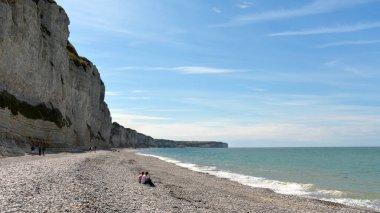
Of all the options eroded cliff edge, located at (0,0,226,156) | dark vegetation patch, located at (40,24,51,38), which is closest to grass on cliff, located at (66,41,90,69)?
eroded cliff edge, located at (0,0,226,156)

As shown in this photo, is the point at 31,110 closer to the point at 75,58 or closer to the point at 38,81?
the point at 38,81

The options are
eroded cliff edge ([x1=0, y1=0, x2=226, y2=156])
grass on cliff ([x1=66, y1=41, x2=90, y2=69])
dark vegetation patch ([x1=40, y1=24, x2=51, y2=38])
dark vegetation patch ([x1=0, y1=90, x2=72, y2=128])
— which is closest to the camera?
dark vegetation patch ([x1=0, y1=90, x2=72, y2=128])

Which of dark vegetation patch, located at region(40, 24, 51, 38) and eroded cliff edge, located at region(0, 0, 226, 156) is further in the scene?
dark vegetation patch, located at region(40, 24, 51, 38)

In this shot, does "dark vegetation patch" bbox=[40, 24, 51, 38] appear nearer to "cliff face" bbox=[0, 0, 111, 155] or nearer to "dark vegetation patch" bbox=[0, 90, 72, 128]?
"cliff face" bbox=[0, 0, 111, 155]

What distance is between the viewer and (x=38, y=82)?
5634 centimetres

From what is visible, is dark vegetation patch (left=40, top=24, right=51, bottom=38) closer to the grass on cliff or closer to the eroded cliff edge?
the eroded cliff edge

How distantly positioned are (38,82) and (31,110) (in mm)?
6720

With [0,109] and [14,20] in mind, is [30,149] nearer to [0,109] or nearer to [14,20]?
[0,109]

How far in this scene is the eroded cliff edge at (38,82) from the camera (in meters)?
44.9

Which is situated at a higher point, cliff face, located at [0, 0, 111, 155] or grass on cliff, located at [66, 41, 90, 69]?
grass on cliff, located at [66, 41, 90, 69]

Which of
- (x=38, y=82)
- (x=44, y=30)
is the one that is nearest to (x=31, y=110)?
(x=38, y=82)

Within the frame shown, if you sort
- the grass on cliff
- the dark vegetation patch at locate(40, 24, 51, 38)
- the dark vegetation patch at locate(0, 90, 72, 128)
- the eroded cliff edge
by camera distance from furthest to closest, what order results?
the grass on cliff, the dark vegetation patch at locate(40, 24, 51, 38), the eroded cliff edge, the dark vegetation patch at locate(0, 90, 72, 128)

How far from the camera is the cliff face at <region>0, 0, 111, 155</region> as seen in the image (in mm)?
44938

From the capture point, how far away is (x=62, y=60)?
69.0 m
